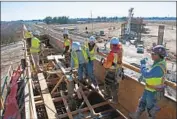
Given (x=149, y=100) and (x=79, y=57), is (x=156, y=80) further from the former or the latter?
(x=79, y=57)

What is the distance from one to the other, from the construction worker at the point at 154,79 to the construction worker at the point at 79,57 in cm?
291

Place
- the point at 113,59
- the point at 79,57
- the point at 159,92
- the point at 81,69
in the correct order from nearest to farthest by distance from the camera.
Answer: the point at 159,92 < the point at 113,59 < the point at 79,57 < the point at 81,69

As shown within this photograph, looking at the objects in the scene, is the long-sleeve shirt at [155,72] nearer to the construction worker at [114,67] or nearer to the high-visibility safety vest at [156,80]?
the high-visibility safety vest at [156,80]

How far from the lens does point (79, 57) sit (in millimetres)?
7406

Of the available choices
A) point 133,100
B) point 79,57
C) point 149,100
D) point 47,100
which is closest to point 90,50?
point 79,57

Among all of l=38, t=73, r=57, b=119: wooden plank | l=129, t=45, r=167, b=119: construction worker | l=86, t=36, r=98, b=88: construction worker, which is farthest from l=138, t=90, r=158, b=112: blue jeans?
l=86, t=36, r=98, b=88: construction worker

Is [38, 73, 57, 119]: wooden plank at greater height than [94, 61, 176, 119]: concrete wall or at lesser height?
lesser

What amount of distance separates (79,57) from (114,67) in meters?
1.62

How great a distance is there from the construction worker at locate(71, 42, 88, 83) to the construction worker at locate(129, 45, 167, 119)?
2.91 m

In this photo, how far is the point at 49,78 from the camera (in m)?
9.60

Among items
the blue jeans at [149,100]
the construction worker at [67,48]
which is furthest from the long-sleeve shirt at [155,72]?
the construction worker at [67,48]

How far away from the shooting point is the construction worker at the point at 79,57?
719cm

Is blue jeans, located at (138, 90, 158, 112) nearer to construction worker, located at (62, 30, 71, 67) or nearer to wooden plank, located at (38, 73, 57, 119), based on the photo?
wooden plank, located at (38, 73, 57, 119)

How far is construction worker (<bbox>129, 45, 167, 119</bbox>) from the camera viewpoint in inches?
171
